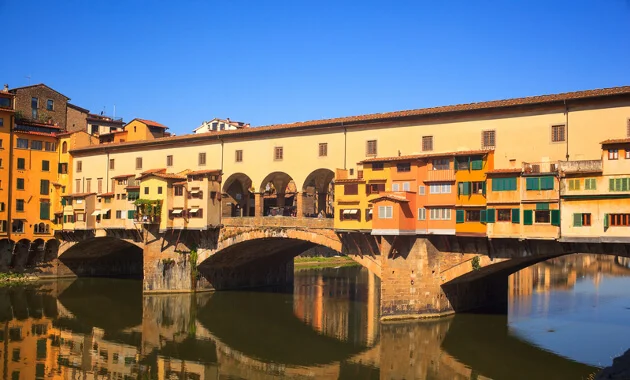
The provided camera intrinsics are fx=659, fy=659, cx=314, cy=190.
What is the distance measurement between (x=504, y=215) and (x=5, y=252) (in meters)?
44.0

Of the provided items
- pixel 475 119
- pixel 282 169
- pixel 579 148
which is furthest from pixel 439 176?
pixel 282 169

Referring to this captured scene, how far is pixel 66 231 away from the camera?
59250mm

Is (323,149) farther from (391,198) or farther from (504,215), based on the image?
(504,215)

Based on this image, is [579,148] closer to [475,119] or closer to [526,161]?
[526,161]

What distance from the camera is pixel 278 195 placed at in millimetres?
51688

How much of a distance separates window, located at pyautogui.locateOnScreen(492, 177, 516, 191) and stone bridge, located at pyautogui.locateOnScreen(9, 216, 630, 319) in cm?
296

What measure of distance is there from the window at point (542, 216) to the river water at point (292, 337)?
635 centimetres

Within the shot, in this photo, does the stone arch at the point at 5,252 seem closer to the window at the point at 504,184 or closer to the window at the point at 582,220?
the window at the point at 504,184

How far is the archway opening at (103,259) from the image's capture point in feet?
200

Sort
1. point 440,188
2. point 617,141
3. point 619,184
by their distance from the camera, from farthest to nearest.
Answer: point 440,188 < point 619,184 < point 617,141

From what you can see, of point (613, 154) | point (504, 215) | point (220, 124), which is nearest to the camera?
point (613, 154)

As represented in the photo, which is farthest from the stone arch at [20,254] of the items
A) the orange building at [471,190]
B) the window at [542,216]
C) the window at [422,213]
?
the window at [542,216]

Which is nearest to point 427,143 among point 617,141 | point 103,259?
point 617,141

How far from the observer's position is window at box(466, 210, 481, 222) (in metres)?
35.9
